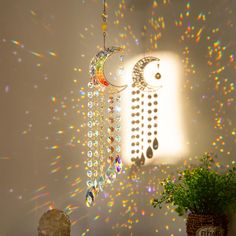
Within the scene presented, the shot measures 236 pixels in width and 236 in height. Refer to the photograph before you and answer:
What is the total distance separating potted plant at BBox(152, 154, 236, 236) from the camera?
2.28 m

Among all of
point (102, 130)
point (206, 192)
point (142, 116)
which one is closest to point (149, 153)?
point (142, 116)

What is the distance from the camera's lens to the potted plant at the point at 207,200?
2.28 metres

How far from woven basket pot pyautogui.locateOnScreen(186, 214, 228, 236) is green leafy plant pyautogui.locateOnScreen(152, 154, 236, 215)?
0.12 ft

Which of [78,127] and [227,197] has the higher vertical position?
[78,127]

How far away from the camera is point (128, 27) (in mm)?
2854

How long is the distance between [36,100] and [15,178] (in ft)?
1.57

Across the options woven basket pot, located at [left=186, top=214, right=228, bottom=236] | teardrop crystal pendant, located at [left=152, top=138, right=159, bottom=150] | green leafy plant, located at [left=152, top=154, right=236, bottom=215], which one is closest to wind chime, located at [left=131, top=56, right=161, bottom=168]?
teardrop crystal pendant, located at [left=152, top=138, right=159, bottom=150]

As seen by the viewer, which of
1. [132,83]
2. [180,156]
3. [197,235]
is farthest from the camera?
[132,83]

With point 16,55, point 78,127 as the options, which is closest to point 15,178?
point 78,127

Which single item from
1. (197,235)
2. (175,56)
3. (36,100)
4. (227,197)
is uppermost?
(175,56)

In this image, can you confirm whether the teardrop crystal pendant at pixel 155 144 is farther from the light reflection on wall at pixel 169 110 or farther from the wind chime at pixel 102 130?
the wind chime at pixel 102 130

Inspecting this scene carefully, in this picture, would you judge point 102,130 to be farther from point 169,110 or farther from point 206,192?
point 206,192

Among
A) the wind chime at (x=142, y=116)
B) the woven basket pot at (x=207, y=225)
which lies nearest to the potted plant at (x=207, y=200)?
the woven basket pot at (x=207, y=225)

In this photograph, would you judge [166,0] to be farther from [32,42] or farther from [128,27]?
[32,42]
